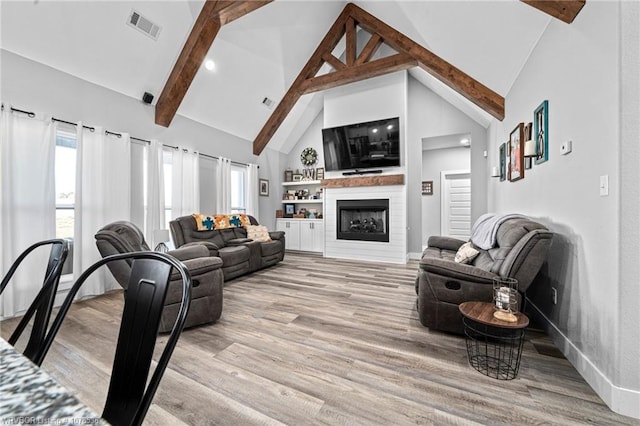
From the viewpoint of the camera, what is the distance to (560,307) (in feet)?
6.86

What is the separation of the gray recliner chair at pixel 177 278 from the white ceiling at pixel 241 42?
2.26 meters

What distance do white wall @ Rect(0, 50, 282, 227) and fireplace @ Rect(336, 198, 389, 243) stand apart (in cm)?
259

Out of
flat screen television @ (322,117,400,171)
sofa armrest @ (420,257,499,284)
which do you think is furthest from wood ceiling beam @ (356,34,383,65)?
sofa armrest @ (420,257,499,284)

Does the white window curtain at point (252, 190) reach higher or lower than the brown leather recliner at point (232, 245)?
higher

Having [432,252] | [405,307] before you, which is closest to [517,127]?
[432,252]

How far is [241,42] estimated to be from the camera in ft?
14.0

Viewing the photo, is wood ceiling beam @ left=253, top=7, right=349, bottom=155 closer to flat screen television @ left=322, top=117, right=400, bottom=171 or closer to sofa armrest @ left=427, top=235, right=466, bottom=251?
flat screen television @ left=322, top=117, right=400, bottom=171

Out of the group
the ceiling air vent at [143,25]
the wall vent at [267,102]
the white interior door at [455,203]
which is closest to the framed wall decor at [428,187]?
the white interior door at [455,203]

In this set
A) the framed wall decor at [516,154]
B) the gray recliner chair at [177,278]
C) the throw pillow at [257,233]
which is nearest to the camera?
the gray recliner chair at [177,278]

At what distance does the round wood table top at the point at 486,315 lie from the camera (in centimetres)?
165

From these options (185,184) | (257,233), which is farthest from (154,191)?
(257,233)

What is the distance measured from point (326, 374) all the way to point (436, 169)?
629cm

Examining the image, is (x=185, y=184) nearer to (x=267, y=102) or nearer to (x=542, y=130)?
(x=267, y=102)

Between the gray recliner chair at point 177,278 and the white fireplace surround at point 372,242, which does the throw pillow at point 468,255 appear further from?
the gray recliner chair at point 177,278
